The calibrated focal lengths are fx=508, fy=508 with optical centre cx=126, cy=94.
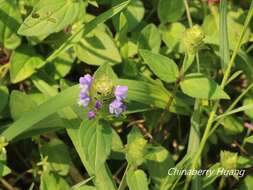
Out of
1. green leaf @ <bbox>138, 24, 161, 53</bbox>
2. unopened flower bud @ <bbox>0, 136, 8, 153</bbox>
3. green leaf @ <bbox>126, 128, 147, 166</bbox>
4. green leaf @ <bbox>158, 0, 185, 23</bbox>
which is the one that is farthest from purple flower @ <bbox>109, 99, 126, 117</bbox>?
green leaf @ <bbox>158, 0, 185, 23</bbox>

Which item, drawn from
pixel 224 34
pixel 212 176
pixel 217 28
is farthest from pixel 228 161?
pixel 217 28

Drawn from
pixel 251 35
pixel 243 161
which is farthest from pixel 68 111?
pixel 251 35

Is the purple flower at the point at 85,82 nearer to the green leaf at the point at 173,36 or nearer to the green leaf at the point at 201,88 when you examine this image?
the green leaf at the point at 201,88

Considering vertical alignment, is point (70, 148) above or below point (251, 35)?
below

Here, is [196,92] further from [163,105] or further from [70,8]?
[70,8]

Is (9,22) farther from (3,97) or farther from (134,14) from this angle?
(134,14)

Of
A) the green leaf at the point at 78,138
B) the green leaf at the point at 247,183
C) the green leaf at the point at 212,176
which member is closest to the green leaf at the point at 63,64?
the green leaf at the point at 78,138

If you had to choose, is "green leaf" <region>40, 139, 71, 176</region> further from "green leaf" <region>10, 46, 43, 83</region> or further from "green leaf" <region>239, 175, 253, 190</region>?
"green leaf" <region>239, 175, 253, 190</region>
